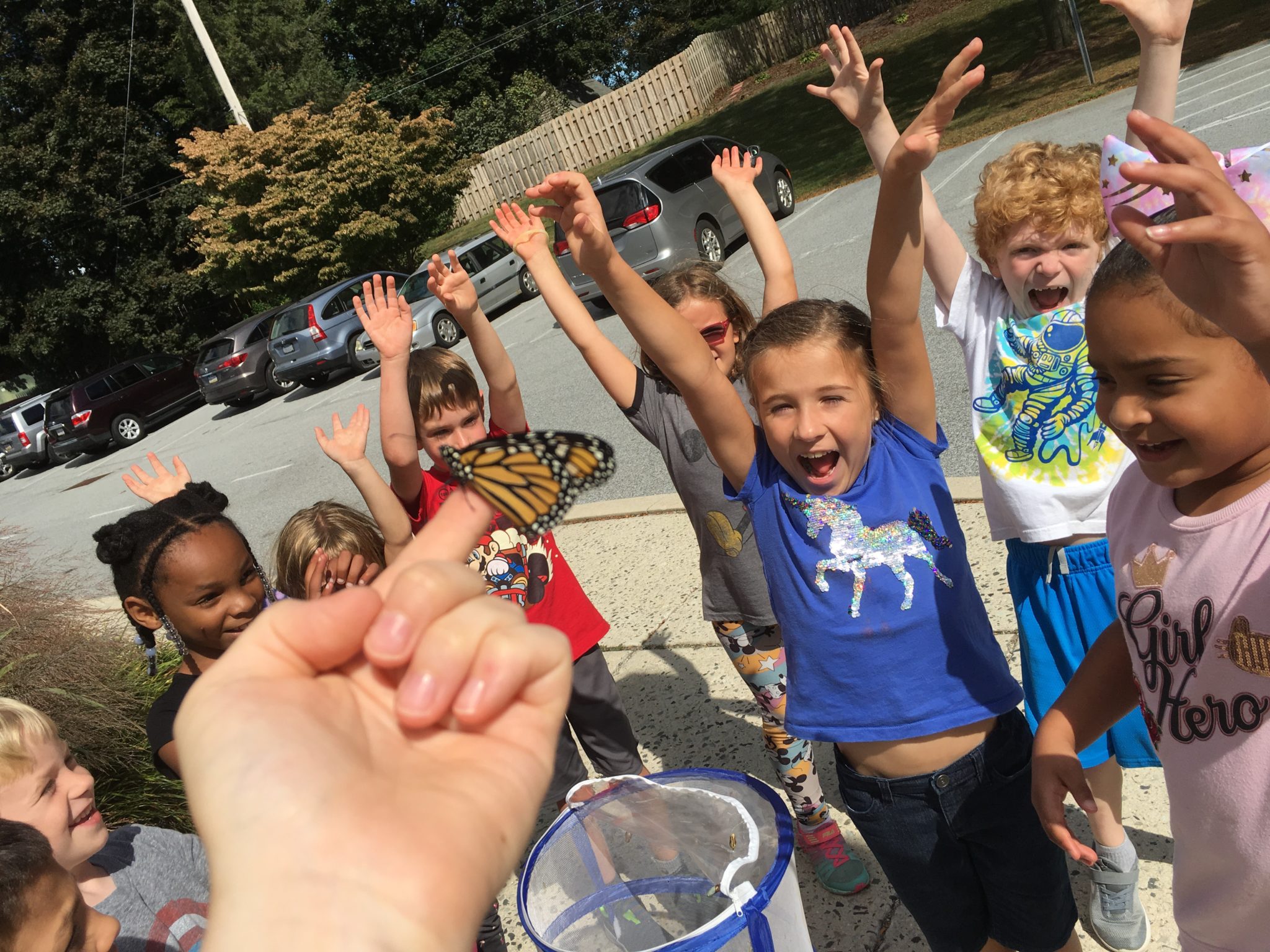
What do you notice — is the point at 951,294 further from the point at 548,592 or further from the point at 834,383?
the point at 548,592

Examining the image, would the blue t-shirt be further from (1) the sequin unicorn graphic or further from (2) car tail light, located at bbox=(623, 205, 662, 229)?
A: (2) car tail light, located at bbox=(623, 205, 662, 229)

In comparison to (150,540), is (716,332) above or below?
below

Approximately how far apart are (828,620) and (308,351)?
1677 cm

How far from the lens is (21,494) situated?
19578 mm

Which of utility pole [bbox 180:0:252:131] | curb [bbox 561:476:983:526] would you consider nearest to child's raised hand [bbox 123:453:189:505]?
curb [bbox 561:476:983:526]

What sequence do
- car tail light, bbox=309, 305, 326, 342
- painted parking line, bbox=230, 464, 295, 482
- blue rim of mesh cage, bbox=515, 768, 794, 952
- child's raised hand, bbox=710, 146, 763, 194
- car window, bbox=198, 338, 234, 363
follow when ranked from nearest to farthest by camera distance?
blue rim of mesh cage, bbox=515, 768, 794, 952 < child's raised hand, bbox=710, 146, 763, 194 < painted parking line, bbox=230, 464, 295, 482 < car tail light, bbox=309, 305, 326, 342 < car window, bbox=198, 338, 234, 363

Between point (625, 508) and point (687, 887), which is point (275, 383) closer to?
point (625, 508)

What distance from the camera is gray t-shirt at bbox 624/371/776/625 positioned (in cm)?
296

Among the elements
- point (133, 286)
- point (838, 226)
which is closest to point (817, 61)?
point (838, 226)

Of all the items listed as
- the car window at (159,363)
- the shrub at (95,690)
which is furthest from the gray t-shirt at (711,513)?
the car window at (159,363)

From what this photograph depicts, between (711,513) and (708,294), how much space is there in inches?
29.5

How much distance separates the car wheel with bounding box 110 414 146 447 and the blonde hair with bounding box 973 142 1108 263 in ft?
73.6

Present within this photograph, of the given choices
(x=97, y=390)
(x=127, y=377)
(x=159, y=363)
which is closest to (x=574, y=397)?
(x=97, y=390)

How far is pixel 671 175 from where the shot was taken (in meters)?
14.1
